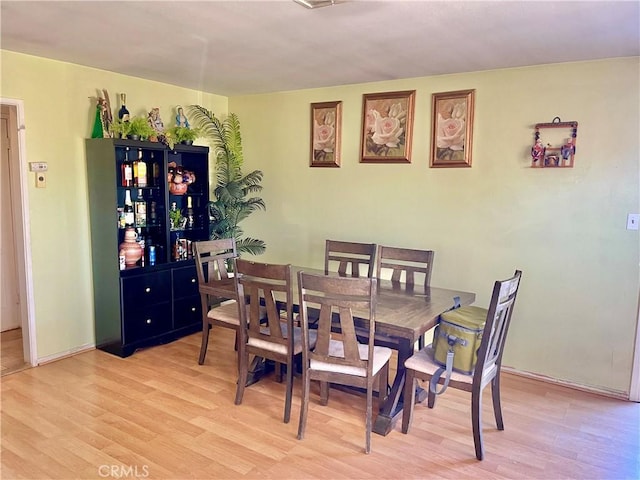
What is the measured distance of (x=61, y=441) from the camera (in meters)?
→ 2.62

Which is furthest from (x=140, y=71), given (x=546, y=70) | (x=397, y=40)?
(x=546, y=70)

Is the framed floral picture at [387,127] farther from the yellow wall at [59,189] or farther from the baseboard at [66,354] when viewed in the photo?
the baseboard at [66,354]

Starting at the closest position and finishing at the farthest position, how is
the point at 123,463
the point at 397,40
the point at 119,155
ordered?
the point at 123,463 → the point at 397,40 → the point at 119,155

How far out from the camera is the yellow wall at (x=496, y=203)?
128 inches

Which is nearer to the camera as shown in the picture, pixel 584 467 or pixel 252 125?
pixel 584 467

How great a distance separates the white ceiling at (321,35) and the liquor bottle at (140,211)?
109 cm

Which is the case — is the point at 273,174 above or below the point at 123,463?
above

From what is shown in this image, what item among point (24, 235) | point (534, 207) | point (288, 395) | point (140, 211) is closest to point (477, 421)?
point (288, 395)

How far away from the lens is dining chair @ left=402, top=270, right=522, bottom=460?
2.42 metres

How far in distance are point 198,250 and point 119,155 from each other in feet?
3.61

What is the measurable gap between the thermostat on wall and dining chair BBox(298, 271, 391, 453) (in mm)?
2383

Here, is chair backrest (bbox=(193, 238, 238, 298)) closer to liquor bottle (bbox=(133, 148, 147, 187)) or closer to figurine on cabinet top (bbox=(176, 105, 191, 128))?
liquor bottle (bbox=(133, 148, 147, 187))

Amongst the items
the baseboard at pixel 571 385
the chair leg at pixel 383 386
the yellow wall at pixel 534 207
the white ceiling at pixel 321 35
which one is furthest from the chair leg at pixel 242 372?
the baseboard at pixel 571 385

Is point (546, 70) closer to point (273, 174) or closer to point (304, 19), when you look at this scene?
point (304, 19)
